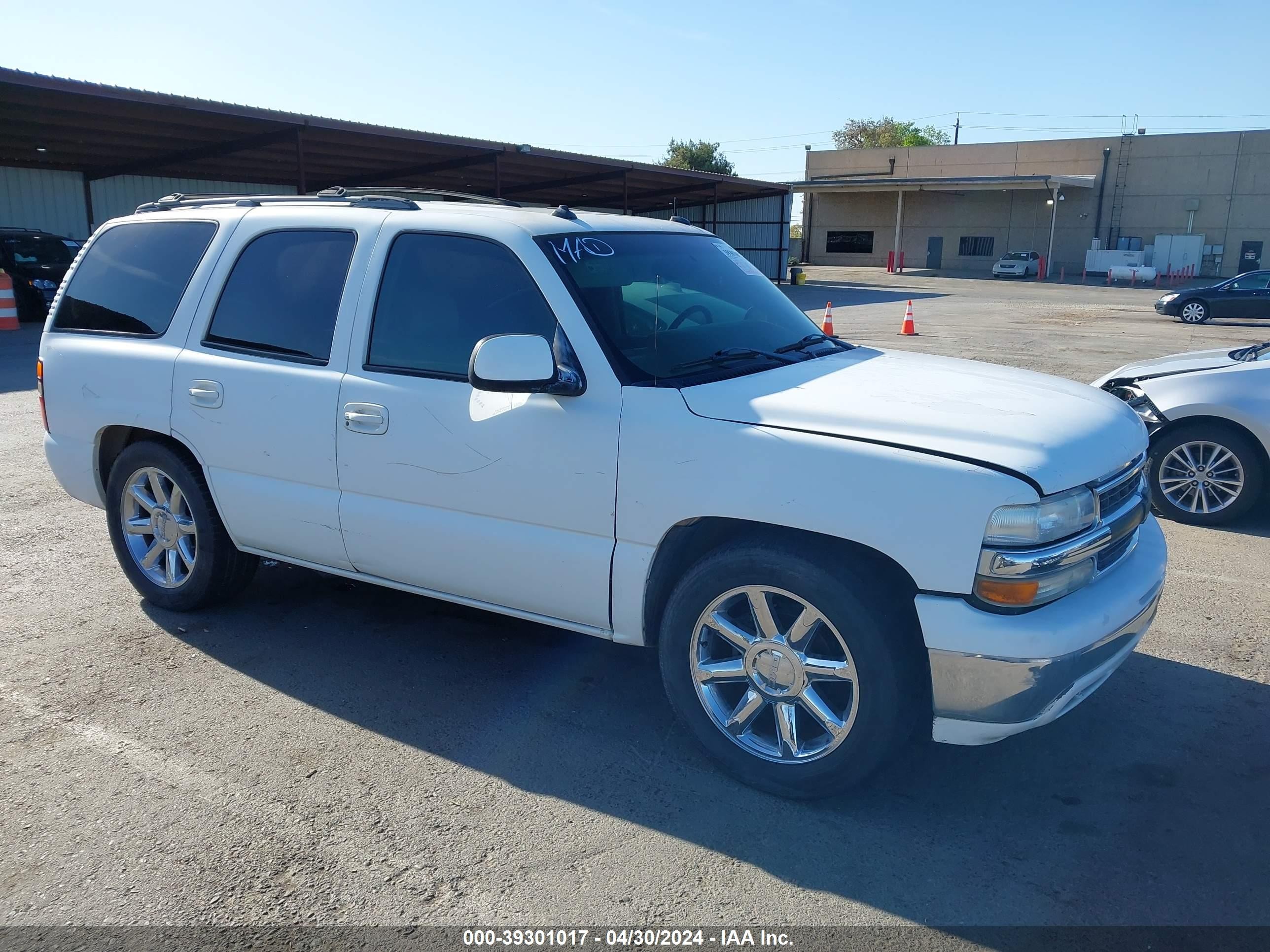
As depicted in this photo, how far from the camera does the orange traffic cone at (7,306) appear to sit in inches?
709

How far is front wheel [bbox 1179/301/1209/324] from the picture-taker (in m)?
26.3

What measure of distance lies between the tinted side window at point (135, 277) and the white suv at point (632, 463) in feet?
0.06

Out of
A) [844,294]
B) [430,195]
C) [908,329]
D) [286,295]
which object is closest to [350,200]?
[286,295]

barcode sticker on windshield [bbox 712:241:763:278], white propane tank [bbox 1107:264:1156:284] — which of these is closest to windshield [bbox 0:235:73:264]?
barcode sticker on windshield [bbox 712:241:763:278]

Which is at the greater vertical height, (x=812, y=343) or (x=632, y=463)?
(x=812, y=343)

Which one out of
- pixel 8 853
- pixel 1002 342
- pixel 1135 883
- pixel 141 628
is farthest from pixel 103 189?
pixel 1135 883

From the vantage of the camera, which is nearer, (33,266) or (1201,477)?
(1201,477)

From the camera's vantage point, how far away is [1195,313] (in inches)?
1041

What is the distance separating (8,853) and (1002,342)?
1845cm

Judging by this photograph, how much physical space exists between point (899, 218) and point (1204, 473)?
53822 mm

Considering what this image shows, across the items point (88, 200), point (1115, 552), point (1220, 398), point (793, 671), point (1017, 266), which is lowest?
point (793, 671)

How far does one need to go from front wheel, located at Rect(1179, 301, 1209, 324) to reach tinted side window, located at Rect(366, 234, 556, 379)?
27.1 m

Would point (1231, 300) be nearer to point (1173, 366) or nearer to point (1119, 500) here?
point (1173, 366)

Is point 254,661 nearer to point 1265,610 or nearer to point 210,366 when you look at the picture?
point 210,366
